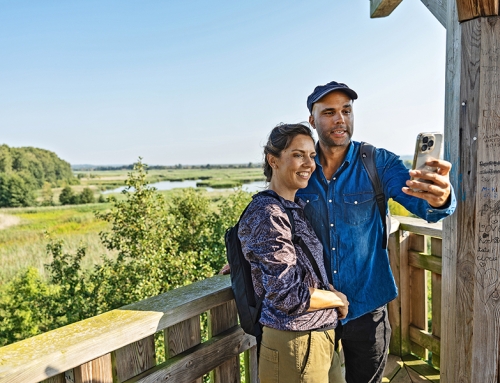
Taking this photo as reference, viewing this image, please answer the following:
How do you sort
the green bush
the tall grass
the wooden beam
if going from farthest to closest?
the tall grass
the green bush
the wooden beam

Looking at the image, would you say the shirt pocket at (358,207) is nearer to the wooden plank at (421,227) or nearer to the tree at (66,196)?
the wooden plank at (421,227)

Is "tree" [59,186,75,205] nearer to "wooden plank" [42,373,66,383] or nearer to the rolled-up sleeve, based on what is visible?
"wooden plank" [42,373,66,383]

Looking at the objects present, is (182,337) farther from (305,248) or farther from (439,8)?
(439,8)

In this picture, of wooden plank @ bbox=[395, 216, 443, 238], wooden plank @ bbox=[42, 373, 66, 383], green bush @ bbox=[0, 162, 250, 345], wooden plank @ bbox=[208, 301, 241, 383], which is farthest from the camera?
green bush @ bbox=[0, 162, 250, 345]

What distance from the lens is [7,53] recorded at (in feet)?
107

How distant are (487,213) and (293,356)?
914 millimetres

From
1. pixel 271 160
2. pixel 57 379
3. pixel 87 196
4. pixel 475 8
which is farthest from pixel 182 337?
pixel 87 196

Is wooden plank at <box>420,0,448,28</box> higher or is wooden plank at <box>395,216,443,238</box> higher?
wooden plank at <box>420,0,448,28</box>

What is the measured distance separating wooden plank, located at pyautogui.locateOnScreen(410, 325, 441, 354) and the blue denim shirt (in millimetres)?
1213

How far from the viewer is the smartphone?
1.22m

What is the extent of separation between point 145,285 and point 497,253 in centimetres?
465

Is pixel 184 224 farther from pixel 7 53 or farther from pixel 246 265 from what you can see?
pixel 7 53

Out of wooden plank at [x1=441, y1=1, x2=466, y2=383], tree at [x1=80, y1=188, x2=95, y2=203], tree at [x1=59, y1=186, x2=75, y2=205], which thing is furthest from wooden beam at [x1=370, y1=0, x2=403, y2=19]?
tree at [x1=80, y1=188, x2=95, y2=203]

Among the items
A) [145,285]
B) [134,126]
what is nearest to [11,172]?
[145,285]
